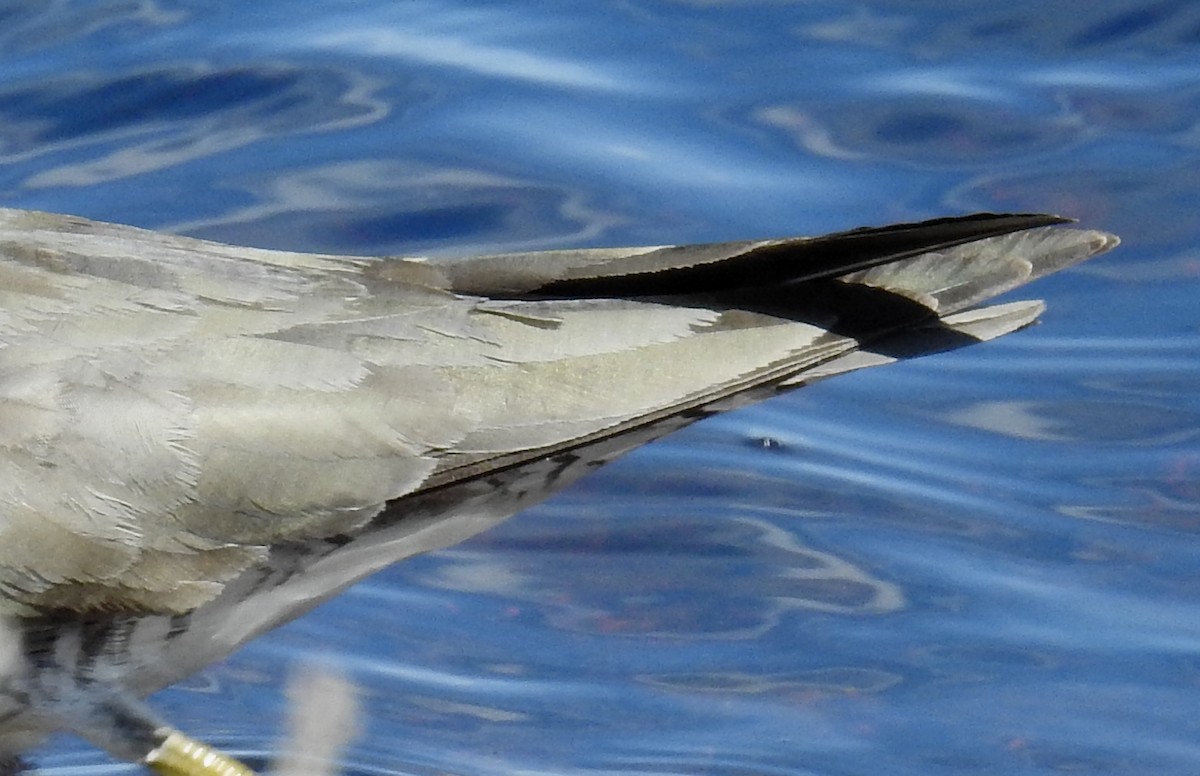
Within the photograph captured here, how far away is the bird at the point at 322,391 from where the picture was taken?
3.41 metres

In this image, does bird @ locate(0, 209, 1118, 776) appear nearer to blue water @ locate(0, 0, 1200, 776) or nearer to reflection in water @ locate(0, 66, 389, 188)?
blue water @ locate(0, 0, 1200, 776)

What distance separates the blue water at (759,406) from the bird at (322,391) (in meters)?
0.94

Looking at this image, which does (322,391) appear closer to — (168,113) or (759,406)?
(759,406)

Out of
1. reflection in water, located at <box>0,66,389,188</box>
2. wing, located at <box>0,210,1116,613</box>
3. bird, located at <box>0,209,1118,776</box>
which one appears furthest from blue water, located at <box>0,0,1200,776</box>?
wing, located at <box>0,210,1116,613</box>

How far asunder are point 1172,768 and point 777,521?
1.25 meters

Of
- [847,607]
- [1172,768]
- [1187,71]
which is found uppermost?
[1187,71]

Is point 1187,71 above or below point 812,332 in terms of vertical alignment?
above

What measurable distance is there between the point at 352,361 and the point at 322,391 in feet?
0.32

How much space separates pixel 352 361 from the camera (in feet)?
11.7

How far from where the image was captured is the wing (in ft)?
11.2

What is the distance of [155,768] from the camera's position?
12.6 ft

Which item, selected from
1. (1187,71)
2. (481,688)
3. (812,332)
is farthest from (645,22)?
(812,332)

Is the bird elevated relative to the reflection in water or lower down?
lower down

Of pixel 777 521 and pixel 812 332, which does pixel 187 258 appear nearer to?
pixel 812 332
